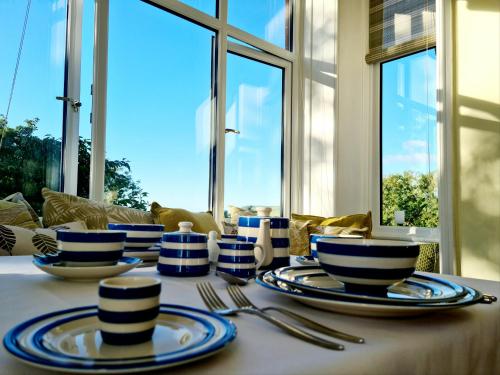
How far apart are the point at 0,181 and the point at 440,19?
3.12 meters

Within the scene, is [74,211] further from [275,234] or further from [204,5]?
[204,5]

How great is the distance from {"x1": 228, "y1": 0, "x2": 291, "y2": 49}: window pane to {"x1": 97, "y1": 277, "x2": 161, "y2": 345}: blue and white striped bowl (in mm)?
3522

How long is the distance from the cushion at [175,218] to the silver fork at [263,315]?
1.75m

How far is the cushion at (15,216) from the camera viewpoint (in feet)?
5.72

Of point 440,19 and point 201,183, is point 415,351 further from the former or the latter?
point 440,19

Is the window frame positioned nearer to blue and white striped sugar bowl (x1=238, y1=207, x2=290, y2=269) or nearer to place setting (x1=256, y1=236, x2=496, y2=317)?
blue and white striped sugar bowl (x1=238, y1=207, x2=290, y2=269)

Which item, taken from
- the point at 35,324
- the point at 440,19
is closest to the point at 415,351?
the point at 35,324

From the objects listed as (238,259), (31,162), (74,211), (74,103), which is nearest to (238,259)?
(238,259)

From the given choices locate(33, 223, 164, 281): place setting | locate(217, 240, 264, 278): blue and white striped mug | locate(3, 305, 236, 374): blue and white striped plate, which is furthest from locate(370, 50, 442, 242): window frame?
locate(3, 305, 236, 374): blue and white striped plate

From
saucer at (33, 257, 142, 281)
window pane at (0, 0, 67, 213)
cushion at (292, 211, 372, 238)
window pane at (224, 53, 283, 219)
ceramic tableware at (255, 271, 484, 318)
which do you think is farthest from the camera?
window pane at (224, 53, 283, 219)

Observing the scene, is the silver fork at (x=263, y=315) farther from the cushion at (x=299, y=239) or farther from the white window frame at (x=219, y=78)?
the cushion at (x=299, y=239)

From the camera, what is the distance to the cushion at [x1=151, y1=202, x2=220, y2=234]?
2406mm

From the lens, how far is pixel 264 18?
153 inches

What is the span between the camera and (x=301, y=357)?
0.38 meters
